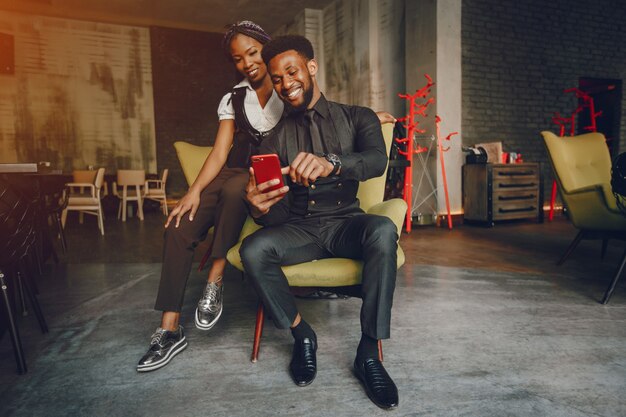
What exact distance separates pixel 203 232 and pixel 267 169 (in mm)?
588

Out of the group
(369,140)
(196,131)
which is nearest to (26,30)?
(196,131)

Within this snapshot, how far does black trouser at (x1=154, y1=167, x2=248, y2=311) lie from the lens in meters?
1.79

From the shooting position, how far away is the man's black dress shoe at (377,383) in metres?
1.40

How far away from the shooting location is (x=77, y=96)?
9664 millimetres

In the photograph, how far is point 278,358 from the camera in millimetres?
1815

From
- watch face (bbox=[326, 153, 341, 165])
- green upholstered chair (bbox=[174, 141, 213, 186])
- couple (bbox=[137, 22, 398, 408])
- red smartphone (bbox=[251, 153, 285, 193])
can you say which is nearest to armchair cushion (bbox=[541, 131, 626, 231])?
couple (bbox=[137, 22, 398, 408])

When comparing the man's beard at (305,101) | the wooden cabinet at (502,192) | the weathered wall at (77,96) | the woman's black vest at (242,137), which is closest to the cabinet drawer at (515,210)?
the wooden cabinet at (502,192)

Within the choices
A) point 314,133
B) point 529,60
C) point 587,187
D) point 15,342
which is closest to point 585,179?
point 587,187

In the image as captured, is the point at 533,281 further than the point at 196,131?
No

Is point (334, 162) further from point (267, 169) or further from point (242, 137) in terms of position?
point (242, 137)

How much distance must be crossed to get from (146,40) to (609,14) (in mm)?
9459

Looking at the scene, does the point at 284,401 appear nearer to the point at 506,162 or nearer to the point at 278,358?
the point at 278,358

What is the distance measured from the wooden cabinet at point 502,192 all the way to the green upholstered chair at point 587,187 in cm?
222

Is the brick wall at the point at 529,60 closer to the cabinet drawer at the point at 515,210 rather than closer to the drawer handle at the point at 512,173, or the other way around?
the drawer handle at the point at 512,173
